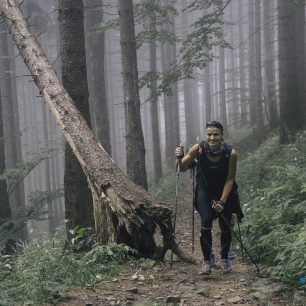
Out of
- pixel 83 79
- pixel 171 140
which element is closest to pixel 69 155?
pixel 83 79

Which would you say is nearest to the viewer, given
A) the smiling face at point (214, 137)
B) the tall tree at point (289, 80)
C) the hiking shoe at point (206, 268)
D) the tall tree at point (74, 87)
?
the hiking shoe at point (206, 268)

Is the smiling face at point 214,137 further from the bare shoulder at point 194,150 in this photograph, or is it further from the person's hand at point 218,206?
the person's hand at point 218,206

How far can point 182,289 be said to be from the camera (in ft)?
18.5

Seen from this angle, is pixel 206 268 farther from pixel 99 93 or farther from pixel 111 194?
pixel 99 93

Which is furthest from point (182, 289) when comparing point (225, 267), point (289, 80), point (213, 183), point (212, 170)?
point (289, 80)

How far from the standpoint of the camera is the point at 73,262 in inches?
239

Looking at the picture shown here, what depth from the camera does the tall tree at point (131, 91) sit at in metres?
12.0

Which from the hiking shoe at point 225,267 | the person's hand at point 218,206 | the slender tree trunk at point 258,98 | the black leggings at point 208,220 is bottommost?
the hiking shoe at point 225,267

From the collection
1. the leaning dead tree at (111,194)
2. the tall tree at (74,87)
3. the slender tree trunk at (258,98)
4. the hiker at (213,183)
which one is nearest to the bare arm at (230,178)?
the hiker at (213,183)

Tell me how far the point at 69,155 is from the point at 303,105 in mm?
8336

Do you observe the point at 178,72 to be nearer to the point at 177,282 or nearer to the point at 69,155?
the point at 69,155

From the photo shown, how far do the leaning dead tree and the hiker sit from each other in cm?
55

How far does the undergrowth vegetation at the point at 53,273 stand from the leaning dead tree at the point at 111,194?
304mm

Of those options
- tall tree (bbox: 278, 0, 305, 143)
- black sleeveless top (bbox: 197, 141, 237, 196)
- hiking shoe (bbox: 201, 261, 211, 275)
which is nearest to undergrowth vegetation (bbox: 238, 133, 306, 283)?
hiking shoe (bbox: 201, 261, 211, 275)
